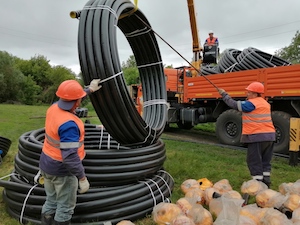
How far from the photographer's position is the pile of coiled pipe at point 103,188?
3.16 metres

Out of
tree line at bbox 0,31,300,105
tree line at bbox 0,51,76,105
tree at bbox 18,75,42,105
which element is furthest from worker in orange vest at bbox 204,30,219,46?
tree at bbox 18,75,42,105

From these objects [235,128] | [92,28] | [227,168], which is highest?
[92,28]

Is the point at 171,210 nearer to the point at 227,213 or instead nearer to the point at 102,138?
the point at 227,213

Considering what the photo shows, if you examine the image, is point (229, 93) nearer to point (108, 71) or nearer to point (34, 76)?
point (108, 71)

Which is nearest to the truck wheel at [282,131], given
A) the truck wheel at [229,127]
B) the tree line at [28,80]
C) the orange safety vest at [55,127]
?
the truck wheel at [229,127]

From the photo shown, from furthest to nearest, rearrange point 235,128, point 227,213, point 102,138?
point 235,128
point 102,138
point 227,213

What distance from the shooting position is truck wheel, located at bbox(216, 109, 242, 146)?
7953 millimetres

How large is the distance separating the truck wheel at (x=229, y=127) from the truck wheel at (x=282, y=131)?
1111mm

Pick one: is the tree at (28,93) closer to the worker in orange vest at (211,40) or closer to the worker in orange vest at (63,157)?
the worker in orange vest at (211,40)

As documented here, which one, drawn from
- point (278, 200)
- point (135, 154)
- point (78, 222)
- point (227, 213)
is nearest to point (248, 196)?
point (278, 200)

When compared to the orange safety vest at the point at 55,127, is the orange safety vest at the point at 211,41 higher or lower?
higher

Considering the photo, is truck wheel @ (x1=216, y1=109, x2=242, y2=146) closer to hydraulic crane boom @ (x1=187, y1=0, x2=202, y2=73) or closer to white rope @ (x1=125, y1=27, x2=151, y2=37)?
hydraulic crane boom @ (x1=187, y1=0, x2=202, y2=73)

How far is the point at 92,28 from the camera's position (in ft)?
11.5

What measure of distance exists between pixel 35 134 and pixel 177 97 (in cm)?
693
